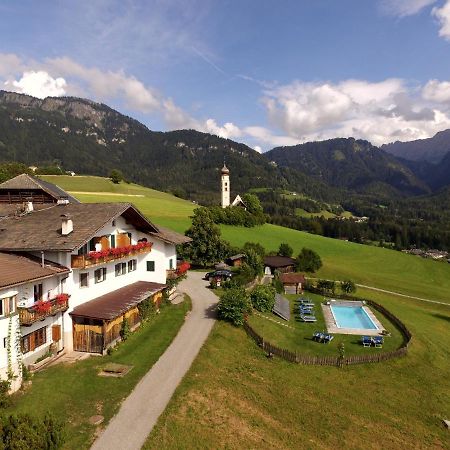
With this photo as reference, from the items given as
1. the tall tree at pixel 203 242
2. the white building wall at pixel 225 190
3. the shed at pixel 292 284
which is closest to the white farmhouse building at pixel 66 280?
the shed at pixel 292 284

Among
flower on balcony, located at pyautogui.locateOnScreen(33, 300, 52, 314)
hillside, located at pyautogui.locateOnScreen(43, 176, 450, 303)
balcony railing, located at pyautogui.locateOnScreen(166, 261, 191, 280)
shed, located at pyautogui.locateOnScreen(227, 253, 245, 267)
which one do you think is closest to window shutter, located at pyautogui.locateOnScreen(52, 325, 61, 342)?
flower on balcony, located at pyautogui.locateOnScreen(33, 300, 52, 314)

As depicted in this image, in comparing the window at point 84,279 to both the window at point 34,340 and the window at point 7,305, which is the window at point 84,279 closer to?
the window at point 34,340

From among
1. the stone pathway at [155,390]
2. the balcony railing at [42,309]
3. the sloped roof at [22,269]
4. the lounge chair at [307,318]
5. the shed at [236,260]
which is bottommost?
the lounge chair at [307,318]

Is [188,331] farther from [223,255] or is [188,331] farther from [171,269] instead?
[223,255]

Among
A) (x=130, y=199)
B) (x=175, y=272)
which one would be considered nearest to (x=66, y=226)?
(x=175, y=272)

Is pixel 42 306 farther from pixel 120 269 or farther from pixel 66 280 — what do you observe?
pixel 120 269

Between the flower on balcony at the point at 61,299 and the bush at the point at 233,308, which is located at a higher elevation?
the flower on balcony at the point at 61,299
